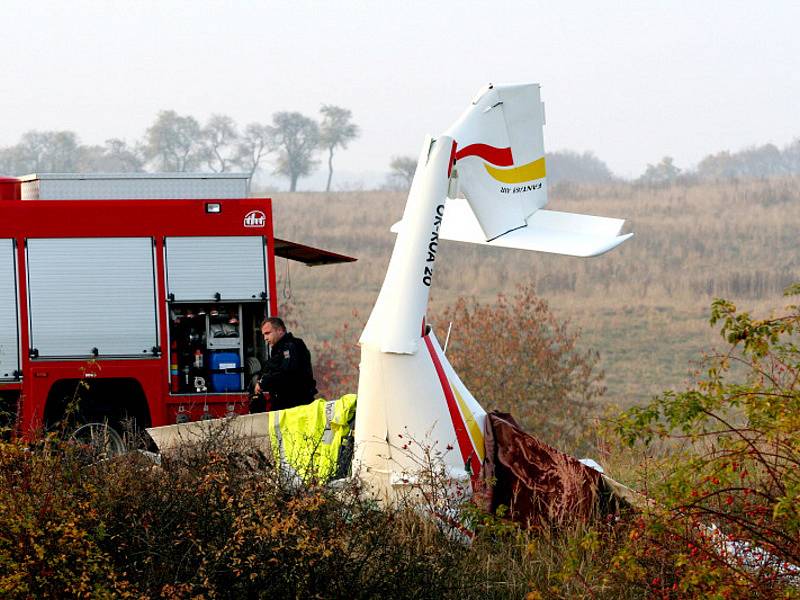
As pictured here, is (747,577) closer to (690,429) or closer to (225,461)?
(690,429)

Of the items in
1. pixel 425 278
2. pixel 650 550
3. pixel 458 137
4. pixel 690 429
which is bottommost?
pixel 650 550

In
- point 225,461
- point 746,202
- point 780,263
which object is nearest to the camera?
point 225,461

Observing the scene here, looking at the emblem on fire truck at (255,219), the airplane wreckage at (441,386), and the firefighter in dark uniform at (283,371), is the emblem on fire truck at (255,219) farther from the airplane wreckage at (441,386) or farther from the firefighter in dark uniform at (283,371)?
the airplane wreckage at (441,386)

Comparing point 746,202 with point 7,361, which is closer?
point 7,361

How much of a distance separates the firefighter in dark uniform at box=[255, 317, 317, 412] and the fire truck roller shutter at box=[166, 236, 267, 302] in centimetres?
57

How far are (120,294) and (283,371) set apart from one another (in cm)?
176

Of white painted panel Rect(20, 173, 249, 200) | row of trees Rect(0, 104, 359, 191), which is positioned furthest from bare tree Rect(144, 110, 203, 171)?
white painted panel Rect(20, 173, 249, 200)

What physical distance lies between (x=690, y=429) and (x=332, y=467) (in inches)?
131

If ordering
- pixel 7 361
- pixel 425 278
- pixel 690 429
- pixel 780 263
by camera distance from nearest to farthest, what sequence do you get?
pixel 690 429 < pixel 425 278 < pixel 7 361 < pixel 780 263

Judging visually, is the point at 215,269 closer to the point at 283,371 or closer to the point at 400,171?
the point at 283,371

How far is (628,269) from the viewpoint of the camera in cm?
5509

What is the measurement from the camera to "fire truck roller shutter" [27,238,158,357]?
37.9 feet

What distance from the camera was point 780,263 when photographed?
2194 inches

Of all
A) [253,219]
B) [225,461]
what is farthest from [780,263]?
[225,461]
